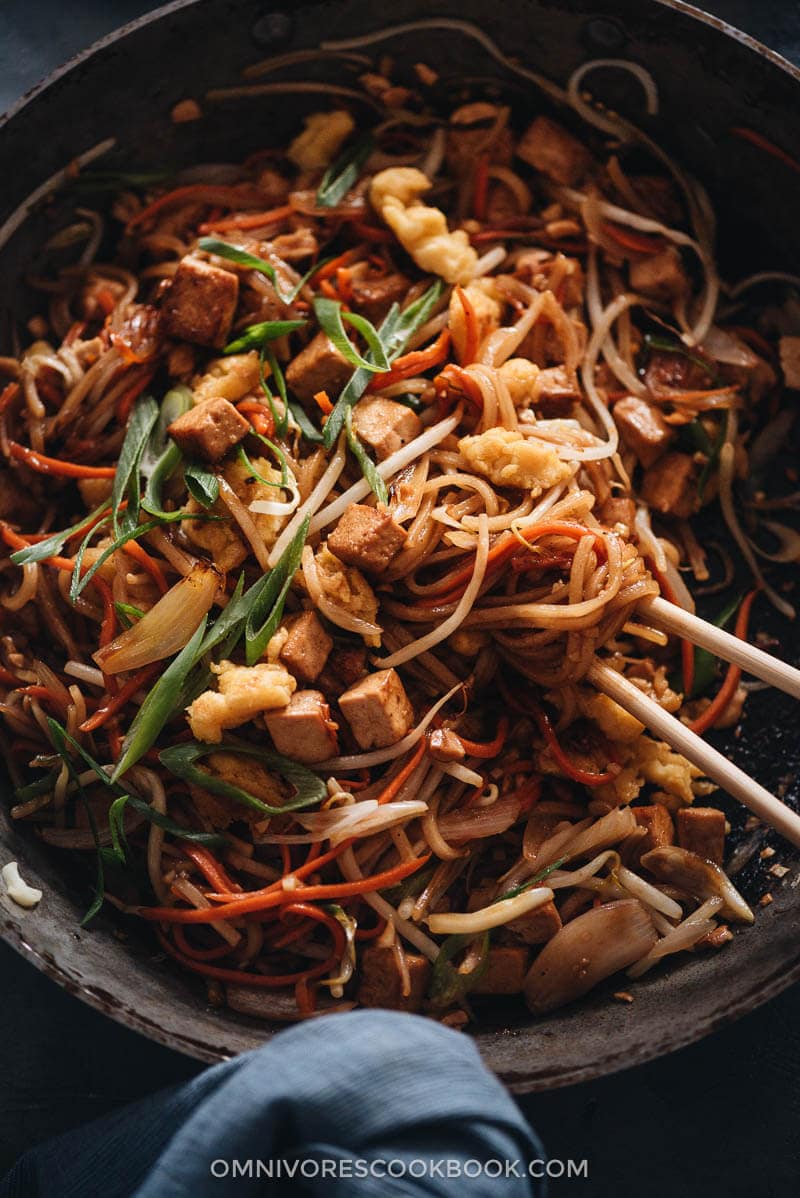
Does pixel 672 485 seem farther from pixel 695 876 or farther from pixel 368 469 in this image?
pixel 695 876

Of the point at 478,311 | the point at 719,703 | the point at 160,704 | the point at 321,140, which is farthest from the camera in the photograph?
the point at 321,140

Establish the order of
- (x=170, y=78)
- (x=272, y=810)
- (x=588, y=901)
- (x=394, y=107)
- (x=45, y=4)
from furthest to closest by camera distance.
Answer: (x=45, y=4), (x=394, y=107), (x=170, y=78), (x=588, y=901), (x=272, y=810)

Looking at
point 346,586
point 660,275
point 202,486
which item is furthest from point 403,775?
point 660,275

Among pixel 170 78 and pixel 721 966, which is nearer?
pixel 721 966

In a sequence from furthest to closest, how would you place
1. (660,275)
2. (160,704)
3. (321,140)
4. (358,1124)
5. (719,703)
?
(321,140)
(660,275)
(719,703)
(160,704)
(358,1124)

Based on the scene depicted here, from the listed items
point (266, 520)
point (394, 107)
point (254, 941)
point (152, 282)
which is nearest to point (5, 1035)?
point (254, 941)

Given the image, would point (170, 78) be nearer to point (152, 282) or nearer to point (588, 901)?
point (152, 282)

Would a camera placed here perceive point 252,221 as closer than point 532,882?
No
